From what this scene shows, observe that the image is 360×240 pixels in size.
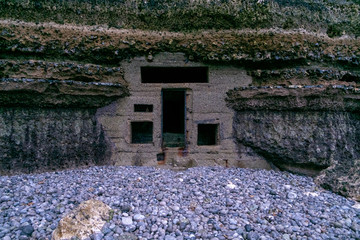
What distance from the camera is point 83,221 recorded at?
10.5 ft

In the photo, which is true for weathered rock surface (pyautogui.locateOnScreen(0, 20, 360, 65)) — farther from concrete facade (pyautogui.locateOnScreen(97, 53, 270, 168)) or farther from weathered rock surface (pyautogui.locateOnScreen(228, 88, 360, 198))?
weathered rock surface (pyautogui.locateOnScreen(228, 88, 360, 198))

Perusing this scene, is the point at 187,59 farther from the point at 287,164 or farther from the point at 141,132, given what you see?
the point at 287,164

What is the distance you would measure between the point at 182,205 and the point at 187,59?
3.72 m

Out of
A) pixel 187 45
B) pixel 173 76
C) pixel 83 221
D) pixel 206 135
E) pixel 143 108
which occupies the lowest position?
pixel 83 221

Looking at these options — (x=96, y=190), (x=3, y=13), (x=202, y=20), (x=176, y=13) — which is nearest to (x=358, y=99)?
(x=202, y=20)

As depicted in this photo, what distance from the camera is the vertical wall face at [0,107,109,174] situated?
17.6ft

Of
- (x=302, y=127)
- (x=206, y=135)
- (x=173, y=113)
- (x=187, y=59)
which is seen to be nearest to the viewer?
(x=302, y=127)

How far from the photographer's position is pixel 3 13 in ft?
18.8

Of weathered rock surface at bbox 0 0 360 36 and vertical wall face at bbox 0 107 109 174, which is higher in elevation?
weathered rock surface at bbox 0 0 360 36

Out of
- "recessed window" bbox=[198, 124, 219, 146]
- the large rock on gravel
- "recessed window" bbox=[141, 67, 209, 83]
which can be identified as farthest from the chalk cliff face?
the large rock on gravel

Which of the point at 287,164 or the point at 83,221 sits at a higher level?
the point at 287,164

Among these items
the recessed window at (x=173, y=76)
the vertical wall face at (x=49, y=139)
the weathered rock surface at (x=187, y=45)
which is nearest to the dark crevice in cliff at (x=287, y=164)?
the weathered rock surface at (x=187, y=45)

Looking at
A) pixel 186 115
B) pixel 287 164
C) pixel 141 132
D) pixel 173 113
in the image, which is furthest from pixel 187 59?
pixel 287 164

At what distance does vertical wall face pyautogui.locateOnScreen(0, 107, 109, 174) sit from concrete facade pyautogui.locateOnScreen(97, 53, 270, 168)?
1.60 feet
